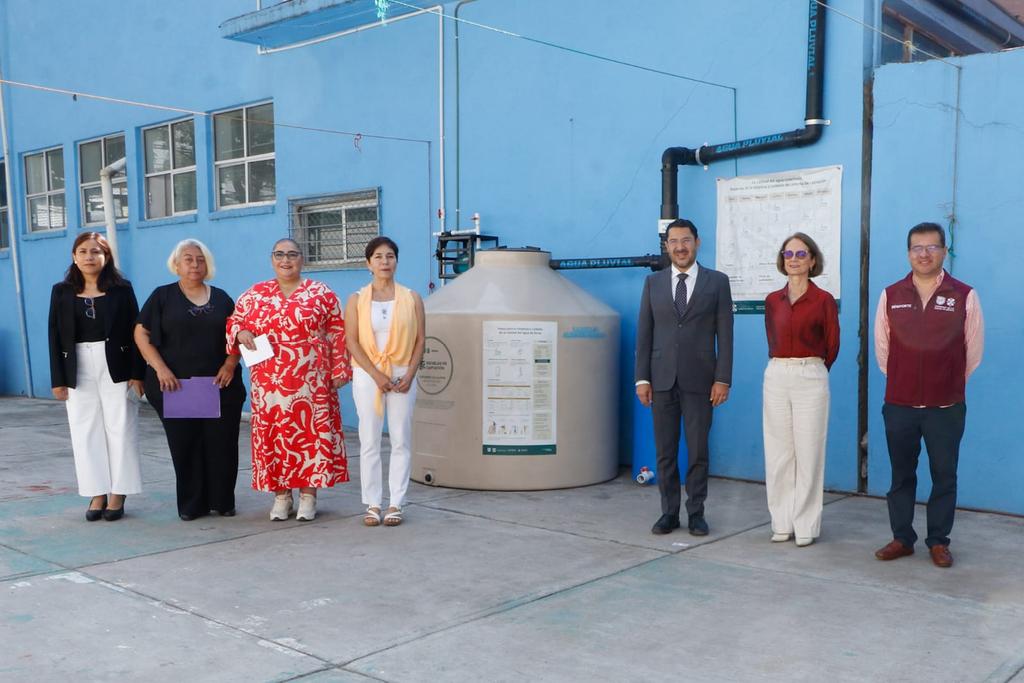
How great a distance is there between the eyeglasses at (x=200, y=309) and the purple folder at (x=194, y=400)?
404mm

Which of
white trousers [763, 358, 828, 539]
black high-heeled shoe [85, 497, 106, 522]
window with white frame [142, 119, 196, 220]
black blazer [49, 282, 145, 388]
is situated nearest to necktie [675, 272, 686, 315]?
white trousers [763, 358, 828, 539]

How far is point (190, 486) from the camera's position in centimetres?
612

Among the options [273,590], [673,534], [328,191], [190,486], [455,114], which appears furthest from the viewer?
[328,191]

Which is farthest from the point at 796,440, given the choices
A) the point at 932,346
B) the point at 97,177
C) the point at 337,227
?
the point at 97,177

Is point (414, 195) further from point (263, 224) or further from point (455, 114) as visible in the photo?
point (263, 224)

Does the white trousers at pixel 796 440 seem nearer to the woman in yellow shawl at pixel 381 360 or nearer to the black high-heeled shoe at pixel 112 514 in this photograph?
the woman in yellow shawl at pixel 381 360

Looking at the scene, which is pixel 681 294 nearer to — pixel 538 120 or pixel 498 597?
pixel 498 597

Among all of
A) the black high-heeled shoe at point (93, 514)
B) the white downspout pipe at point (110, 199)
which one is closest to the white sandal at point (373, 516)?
the black high-heeled shoe at point (93, 514)

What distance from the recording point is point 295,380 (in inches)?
231

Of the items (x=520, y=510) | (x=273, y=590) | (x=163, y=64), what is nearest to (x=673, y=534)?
(x=520, y=510)

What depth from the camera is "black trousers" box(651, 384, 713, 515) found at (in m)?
5.57

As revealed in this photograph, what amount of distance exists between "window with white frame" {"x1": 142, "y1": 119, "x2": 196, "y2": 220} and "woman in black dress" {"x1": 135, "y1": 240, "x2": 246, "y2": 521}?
6.17 metres

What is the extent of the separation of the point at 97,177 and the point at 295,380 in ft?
28.9

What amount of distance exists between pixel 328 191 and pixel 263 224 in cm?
111
